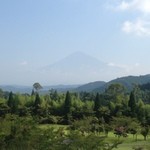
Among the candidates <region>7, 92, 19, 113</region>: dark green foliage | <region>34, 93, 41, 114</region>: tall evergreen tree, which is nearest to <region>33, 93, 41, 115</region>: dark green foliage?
<region>34, 93, 41, 114</region>: tall evergreen tree

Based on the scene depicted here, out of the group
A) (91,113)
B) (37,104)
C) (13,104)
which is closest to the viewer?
(91,113)

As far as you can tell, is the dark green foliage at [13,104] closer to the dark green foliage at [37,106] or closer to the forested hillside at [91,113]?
the forested hillside at [91,113]

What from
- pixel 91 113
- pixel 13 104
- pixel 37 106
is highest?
pixel 13 104

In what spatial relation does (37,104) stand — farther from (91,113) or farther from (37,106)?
(91,113)

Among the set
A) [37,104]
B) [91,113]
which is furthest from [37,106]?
[91,113]

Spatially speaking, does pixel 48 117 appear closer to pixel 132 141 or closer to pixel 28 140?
pixel 132 141

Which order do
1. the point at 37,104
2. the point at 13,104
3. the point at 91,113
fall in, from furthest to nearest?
the point at 37,104 → the point at 13,104 → the point at 91,113

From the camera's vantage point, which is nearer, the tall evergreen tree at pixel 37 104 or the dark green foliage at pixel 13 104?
the dark green foliage at pixel 13 104

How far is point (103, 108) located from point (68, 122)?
624 cm

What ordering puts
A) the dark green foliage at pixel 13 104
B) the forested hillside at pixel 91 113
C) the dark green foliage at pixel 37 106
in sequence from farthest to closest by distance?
the dark green foliage at pixel 13 104 → the dark green foliage at pixel 37 106 → the forested hillside at pixel 91 113

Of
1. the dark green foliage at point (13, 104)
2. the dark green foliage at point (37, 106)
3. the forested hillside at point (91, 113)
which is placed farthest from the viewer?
the dark green foliage at point (13, 104)

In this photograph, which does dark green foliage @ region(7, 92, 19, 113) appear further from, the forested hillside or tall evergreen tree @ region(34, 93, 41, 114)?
tall evergreen tree @ region(34, 93, 41, 114)

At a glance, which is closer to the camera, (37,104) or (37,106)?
(37,106)

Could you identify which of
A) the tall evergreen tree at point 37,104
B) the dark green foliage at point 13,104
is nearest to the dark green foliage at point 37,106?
the tall evergreen tree at point 37,104
